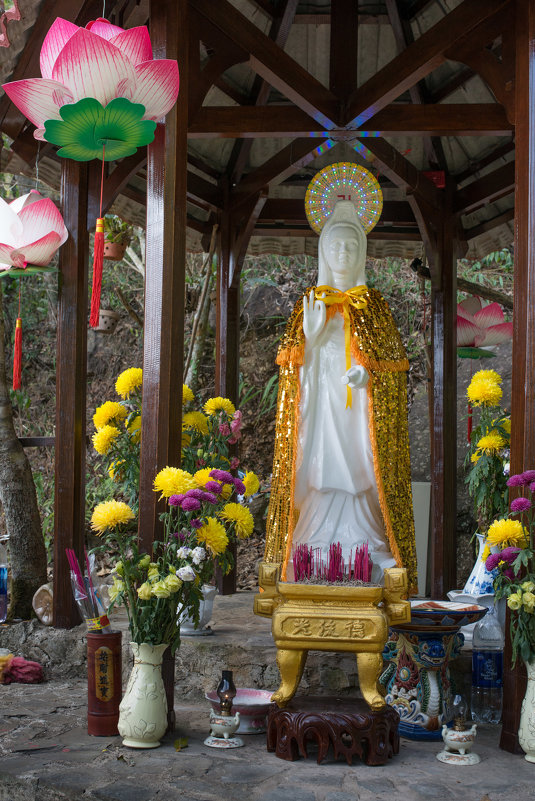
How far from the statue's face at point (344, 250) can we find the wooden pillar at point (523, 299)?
1.28m

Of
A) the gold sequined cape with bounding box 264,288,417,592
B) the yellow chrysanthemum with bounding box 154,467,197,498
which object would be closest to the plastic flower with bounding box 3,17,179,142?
the yellow chrysanthemum with bounding box 154,467,197,498

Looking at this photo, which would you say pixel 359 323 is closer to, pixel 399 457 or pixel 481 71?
pixel 399 457

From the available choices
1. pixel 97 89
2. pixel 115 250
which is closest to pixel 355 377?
pixel 97 89

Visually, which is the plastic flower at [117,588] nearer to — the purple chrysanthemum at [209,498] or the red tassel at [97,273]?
the purple chrysanthemum at [209,498]

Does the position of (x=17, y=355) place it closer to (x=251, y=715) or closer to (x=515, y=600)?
(x=251, y=715)

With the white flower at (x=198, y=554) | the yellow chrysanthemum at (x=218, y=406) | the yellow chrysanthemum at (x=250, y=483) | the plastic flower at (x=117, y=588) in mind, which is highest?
the yellow chrysanthemum at (x=218, y=406)

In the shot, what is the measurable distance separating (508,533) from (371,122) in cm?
286

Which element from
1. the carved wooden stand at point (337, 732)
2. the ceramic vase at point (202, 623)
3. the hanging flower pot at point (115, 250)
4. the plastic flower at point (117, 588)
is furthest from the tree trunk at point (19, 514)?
the carved wooden stand at point (337, 732)

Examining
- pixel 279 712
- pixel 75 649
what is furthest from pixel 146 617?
pixel 75 649

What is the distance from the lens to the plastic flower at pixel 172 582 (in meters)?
3.97

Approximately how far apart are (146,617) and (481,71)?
11.2ft

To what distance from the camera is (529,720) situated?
12.8 feet

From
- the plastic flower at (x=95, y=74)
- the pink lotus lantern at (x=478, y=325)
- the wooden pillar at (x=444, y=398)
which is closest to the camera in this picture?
the plastic flower at (x=95, y=74)

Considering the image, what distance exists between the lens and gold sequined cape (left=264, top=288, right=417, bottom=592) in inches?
199
